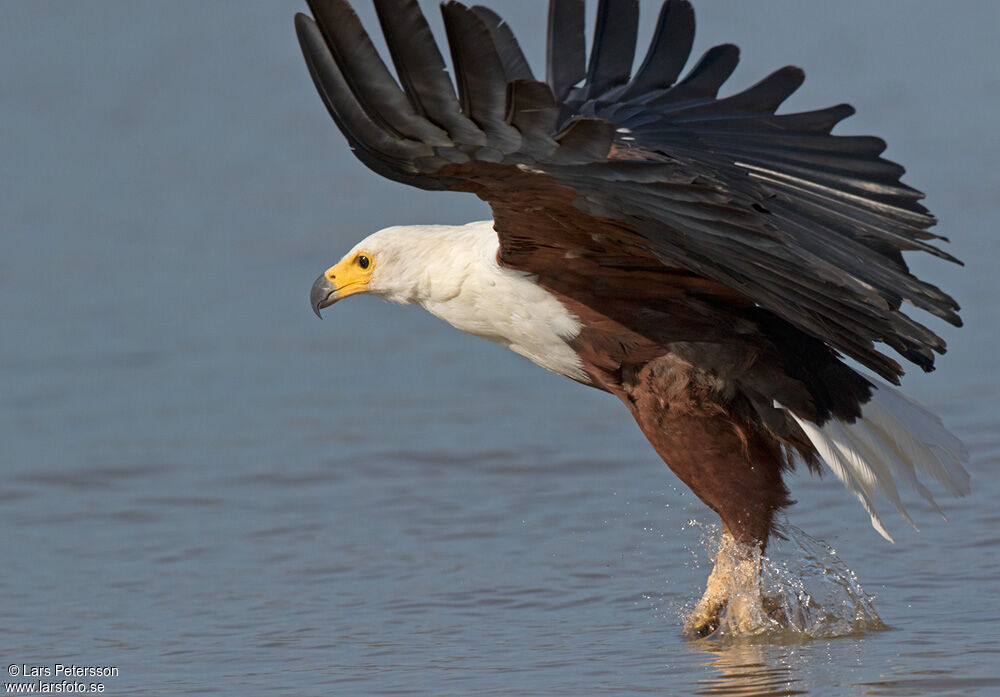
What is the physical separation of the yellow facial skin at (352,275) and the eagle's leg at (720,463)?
103 centimetres

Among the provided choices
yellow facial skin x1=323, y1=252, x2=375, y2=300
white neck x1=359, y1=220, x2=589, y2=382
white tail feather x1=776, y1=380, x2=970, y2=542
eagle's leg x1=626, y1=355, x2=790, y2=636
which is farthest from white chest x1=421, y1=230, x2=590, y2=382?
white tail feather x1=776, y1=380, x2=970, y2=542

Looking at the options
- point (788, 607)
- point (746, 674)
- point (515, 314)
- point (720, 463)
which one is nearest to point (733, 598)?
point (788, 607)

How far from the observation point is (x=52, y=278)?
10312 millimetres

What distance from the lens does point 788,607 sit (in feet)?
17.2

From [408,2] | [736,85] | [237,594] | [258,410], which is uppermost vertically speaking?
[736,85]

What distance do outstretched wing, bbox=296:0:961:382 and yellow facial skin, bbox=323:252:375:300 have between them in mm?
813

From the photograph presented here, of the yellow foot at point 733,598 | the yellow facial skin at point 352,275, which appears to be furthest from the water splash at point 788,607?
the yellow facial skin at point 352,275

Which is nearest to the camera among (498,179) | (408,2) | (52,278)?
(408,2)

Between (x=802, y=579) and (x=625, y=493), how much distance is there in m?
1.70

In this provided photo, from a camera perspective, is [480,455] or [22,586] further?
[480,455]

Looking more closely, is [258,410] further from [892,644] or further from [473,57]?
[473,57]

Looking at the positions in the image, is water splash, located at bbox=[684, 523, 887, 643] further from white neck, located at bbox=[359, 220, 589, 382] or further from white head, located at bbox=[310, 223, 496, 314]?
white head, located at bbox=[310, 223, 496, 314]

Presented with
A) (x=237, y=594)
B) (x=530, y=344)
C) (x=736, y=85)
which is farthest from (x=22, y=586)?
(x=736, y=85)

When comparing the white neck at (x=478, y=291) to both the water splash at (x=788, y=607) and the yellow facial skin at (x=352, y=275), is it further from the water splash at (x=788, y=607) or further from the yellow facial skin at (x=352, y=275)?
the water splash at (x=788, y=607)
